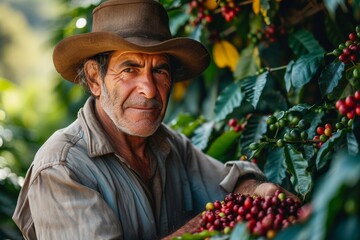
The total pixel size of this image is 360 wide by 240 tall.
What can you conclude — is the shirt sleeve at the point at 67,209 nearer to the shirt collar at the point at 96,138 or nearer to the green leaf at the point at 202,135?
the shirt collar at the point at 96,138

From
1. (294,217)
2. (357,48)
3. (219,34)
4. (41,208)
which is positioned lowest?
(294,217)

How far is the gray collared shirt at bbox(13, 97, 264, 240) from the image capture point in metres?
2.75

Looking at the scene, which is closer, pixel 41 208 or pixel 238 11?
pixel 41 208

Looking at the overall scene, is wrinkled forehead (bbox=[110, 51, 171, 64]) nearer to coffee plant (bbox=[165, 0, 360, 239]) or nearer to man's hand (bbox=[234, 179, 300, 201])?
coffee plant (bbox=[165, 0, 360, 239])

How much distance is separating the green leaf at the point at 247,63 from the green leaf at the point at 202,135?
0.38 metres

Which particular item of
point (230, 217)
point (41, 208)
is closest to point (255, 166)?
point (230, 217)

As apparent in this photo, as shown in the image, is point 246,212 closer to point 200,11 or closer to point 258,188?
point 258,188

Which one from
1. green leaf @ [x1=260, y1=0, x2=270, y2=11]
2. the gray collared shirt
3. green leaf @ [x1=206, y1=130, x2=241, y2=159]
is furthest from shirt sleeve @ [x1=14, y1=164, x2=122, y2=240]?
green leaf @ [x1=260, y1=0, x2=270, y2=11]

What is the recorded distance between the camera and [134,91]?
123 inches

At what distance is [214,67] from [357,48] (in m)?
1.88

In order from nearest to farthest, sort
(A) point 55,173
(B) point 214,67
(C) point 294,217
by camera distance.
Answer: (C) point 294,217 < (A) point 55,173 < (B) point 214,67

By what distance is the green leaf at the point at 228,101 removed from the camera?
12.4 feet

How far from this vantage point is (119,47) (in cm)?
303

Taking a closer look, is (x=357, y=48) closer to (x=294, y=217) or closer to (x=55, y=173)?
(x=294, y=217)
